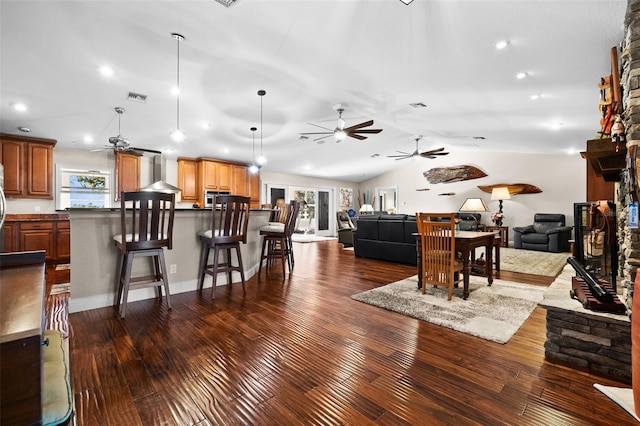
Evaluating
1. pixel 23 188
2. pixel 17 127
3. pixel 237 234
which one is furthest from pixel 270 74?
pixel 23 188

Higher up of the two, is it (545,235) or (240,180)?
(240,180)

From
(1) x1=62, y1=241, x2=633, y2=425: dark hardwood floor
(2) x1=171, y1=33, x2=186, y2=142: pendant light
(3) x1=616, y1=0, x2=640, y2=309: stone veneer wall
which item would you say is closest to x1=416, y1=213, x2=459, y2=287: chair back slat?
(1) x1=62, y1=241, x2=633, y2=425: dark hardwood floor

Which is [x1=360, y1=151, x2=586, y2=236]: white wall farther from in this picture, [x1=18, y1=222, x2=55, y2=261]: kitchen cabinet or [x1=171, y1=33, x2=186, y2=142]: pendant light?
[x1=18, y1=222, x2=55, y2=261]: kitchen cabinet

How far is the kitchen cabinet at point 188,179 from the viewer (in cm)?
704

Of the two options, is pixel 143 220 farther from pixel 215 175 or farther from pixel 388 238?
pixel 215 175

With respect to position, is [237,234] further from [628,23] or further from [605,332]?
[628,23]

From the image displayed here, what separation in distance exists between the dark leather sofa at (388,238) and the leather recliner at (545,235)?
3937 millimetres

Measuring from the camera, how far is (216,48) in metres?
2.94

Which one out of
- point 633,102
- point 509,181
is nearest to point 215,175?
point 633,102

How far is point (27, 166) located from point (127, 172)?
1.51 meters

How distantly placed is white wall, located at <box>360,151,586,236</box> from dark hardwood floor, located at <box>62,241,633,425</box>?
22.0 feet

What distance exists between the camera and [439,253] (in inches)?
119

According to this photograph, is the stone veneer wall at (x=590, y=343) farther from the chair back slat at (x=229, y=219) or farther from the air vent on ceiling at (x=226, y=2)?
the air vent on ceiling at (x=226, y=2)

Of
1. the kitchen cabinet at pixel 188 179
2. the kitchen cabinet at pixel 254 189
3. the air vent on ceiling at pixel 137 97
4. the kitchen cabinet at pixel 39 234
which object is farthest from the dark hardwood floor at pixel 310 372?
the kitchen cabinet at pixel 254 189
